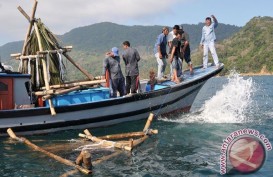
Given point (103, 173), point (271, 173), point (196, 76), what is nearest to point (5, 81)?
point (103, 173)

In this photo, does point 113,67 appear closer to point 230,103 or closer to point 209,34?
point 209,34

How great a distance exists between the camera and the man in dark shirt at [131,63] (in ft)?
43.1

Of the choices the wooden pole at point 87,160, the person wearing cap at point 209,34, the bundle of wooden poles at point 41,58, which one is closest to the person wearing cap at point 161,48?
the person wearing cap at point 209,34

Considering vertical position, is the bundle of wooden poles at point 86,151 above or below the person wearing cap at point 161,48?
below

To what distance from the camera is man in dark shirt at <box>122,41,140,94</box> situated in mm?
13125

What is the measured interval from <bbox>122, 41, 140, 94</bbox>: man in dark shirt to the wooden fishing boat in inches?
19.0

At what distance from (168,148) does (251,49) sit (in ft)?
388

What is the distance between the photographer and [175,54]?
14.2 metres

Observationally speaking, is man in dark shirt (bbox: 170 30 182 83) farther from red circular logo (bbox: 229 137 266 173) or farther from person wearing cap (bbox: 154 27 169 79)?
red circular logo (bbox: 229 137 266 173)

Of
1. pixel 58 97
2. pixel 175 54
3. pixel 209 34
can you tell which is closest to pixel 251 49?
pixel 209 34

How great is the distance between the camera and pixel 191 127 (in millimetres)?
12953

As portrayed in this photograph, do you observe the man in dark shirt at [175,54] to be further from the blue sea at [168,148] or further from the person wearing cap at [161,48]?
the blue sea at [168,148]

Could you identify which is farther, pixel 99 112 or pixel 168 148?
pixel 99 112

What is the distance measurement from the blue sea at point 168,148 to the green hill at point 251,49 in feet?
313
